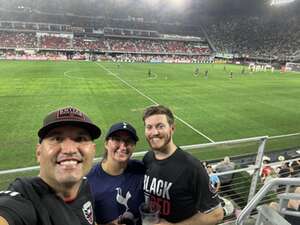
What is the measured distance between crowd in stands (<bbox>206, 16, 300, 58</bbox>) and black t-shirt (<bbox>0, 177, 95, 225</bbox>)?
85.8m

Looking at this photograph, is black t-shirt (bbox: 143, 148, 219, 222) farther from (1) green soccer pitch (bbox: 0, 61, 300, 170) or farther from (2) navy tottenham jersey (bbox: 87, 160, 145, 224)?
(1) green soccer pitch (bbox: 0, 61, 300, 170)

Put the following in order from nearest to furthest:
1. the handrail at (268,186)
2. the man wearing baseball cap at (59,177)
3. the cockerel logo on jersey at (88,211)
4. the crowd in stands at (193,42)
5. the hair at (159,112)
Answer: the man wearing baseball cap at (59,177) → the cockerel logo on jersey at (88,211) → the handrail at (268,186) → the hair at (159,112) → the crowd in stands at (193,42)

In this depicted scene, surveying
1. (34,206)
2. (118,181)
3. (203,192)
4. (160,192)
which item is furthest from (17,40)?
(34,206)

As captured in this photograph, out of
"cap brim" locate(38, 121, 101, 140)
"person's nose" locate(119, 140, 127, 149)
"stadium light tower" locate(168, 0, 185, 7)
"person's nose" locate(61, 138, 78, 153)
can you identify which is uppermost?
"stadium light tower" locate(168, 0, 185, 7)

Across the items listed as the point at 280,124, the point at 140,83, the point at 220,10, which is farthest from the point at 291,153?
the point at 220,10

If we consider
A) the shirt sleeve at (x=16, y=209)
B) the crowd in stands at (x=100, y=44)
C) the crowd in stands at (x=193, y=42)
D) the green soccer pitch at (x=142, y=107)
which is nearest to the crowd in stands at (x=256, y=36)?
the crowd in stands at (x=193, y=42)

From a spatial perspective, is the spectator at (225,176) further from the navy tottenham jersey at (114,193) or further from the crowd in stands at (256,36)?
the crowd in stands at (256,36)

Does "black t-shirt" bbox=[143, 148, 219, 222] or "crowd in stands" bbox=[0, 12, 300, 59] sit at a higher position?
"crowd in stands" bbox=[0, 12, 300, 59]

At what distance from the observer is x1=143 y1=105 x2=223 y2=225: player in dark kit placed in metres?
3.25

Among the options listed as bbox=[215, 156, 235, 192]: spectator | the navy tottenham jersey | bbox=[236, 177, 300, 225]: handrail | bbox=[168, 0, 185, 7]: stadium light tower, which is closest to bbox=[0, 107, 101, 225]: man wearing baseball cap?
the navy tottenham jersey

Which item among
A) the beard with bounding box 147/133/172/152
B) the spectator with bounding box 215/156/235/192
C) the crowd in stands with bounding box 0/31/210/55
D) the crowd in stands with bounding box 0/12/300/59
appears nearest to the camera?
the beard with bounding box 147/133/172/152

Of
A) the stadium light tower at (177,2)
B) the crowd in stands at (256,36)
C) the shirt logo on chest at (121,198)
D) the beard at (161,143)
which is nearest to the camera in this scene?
the shirt logo on chest at (121,198)

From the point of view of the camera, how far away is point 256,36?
95750mm

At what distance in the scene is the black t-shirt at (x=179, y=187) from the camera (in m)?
3.24
